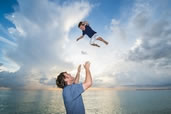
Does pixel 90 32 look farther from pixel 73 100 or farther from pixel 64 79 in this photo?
pixel 73 100

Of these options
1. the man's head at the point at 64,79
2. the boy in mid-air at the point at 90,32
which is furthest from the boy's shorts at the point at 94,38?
the man's head at the point at 64,79

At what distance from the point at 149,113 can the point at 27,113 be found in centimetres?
5032

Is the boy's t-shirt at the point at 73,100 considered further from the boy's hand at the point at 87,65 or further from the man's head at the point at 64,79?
the boy's hand at the point at 87,65

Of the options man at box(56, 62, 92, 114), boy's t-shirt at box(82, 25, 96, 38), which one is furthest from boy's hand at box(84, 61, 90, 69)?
boy's t-shirt at box(82, 25, 96, 38)

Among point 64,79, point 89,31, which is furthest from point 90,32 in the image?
point 64,79

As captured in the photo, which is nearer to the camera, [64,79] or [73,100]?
[73,100]

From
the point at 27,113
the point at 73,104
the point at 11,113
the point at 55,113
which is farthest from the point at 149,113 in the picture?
the point at 73,104

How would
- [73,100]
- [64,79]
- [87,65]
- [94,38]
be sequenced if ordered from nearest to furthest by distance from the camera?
[87,65]
[73,100]
[64,79]
[94,38]

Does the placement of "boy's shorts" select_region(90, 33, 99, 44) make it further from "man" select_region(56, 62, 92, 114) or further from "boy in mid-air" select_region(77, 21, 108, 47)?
"man" select_region(56, 62, 92, 114)

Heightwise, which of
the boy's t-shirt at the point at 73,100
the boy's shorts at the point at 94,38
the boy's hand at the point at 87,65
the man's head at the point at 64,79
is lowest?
the boy's t-shirt at the point at 73,100

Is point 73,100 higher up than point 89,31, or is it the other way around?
point 89,31

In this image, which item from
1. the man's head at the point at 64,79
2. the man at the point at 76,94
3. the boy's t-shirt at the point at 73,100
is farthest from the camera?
the man's head at the point at 64,79

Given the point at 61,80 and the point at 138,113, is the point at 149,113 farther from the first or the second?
the point at 61,80

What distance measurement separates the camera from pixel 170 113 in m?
50.7
